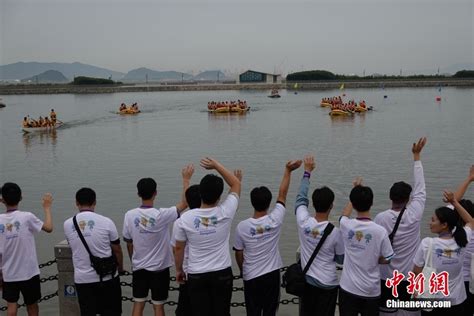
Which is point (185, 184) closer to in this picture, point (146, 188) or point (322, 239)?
point (146, 188)

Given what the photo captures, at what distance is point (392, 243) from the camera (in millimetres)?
5070

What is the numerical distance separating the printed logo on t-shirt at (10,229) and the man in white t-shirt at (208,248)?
1985mm

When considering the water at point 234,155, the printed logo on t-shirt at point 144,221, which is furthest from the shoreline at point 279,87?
the printed logo on t-shirt at point 144,221

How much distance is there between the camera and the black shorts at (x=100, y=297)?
546 cm

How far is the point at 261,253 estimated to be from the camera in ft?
16.5

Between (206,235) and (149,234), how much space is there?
0.93 metres

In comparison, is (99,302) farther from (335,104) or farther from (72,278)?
(335,104)

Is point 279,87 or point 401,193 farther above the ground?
point 279,87

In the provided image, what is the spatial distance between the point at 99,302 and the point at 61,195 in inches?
523

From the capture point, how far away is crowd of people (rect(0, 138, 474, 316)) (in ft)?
15.4

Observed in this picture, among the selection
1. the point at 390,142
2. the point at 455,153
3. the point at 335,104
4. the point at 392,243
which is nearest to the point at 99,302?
the point at 392,243

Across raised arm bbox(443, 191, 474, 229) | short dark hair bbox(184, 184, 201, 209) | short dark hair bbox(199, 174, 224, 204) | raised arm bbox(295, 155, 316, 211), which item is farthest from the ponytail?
short dark hair bbox(184, 184, 201, 209)

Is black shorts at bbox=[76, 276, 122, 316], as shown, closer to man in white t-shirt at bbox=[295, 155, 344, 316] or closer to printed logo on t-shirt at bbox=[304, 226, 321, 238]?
man in white t-shirt at bbox=[295, 155, 344, 316]

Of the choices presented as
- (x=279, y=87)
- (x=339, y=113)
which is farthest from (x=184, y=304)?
(x=279, y=87)
